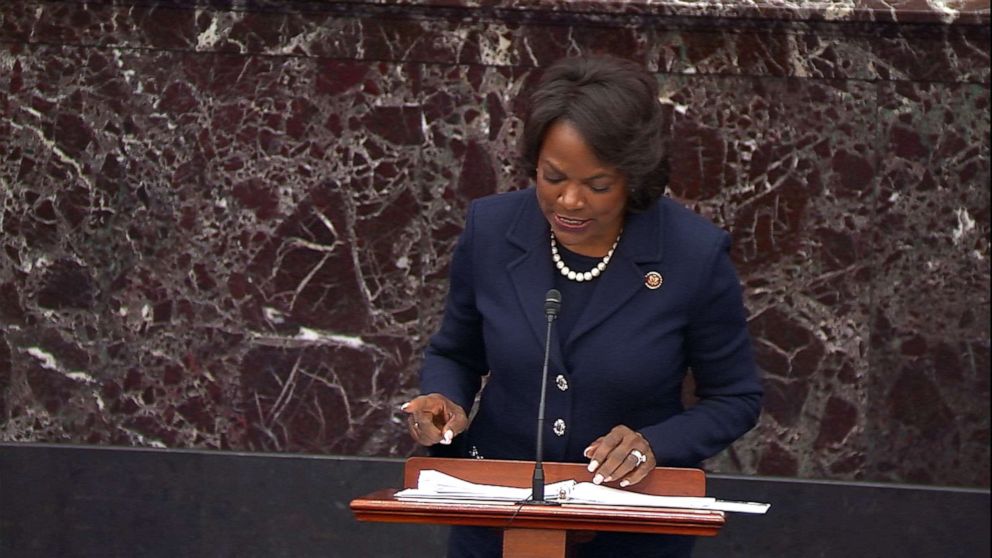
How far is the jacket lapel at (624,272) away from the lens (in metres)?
3.87

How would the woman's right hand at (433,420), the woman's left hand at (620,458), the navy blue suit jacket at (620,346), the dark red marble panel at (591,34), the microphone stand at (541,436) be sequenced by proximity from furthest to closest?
the dark red marble panel at (591,34) → the navy blue suit jacket at (620,346) → the woman's right hand at (433,420) → the woman's left hand at (620,458) → the microphone stand at (541,436)

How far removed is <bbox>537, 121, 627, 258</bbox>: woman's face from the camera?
12.3 feet

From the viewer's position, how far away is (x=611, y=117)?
3756 mm

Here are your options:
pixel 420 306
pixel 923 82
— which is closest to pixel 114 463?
pixel 420 306

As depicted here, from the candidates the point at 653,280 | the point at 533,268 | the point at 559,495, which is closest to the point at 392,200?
the point at 533,268

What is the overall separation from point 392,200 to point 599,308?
2.30 meters

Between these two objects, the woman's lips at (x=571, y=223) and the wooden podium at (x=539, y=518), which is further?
the woman's lips at (x=571, y=223)

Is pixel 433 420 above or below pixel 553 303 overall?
below

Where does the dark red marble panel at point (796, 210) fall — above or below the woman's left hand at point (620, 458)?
above

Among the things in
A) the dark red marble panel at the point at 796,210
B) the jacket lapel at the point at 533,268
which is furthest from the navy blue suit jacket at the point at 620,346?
the dark red marble panel at the point at 796,210

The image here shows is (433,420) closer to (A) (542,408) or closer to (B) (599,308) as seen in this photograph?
(A) (542,408)

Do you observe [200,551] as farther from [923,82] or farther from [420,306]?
[923,82]

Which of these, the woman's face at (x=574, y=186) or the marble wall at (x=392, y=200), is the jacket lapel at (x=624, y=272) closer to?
the woman's face at (x=574, y=186)

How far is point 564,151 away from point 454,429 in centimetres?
65
